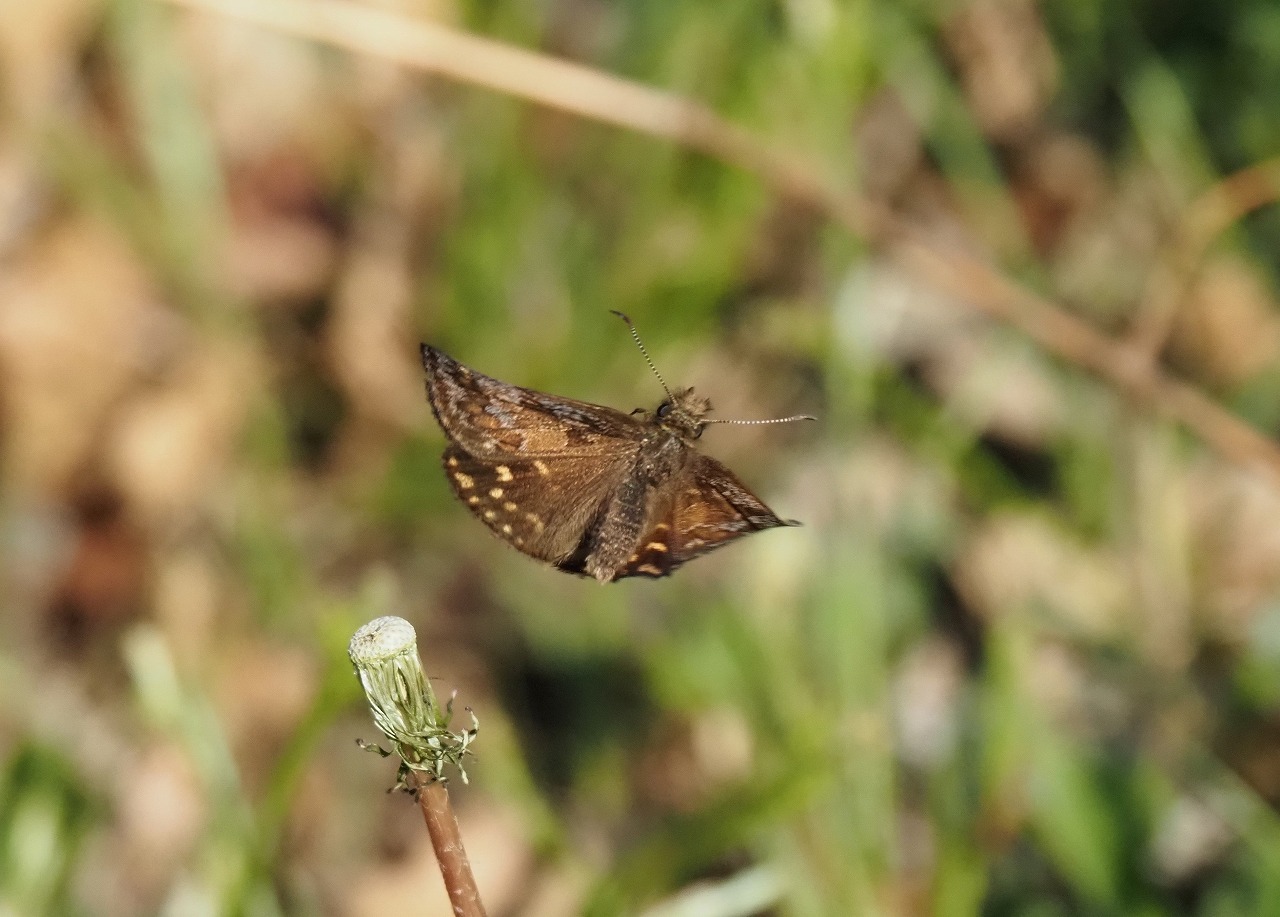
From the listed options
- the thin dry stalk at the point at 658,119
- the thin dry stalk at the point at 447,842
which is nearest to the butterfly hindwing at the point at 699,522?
the thin dry stalk at the point at 447,842

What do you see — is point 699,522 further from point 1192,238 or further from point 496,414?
point 1192,238

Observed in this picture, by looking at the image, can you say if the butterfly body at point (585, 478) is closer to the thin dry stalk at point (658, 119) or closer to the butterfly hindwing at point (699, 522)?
the butterfly hindwing at point (699, 522)

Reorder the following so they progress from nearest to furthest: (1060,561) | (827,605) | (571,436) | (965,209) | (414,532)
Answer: (571,436) < (827,605) < (1060,561) < (414,532) < (965,209)

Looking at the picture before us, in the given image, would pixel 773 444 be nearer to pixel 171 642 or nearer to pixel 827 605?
pixel 827 605

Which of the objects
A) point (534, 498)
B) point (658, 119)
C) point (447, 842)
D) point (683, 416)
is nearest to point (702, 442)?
point (658, 119)

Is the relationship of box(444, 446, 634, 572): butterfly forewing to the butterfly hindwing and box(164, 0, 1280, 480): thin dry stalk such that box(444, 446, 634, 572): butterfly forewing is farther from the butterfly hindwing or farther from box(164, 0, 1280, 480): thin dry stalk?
box(164, 0, 1280, 480): thin dry stalk

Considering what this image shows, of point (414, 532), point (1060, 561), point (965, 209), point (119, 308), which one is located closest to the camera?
point (1060, 561)

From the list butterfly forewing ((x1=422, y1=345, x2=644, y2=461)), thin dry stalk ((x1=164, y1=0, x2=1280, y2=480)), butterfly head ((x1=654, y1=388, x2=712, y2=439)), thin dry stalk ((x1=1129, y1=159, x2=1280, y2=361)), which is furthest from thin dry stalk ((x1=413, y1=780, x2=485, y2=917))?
thin dry stalk ((x1=1129, y1=159, x2=1280, y2=361))

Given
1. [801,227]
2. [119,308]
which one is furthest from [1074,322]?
[119,308]

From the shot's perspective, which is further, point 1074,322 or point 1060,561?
point 1060,561
